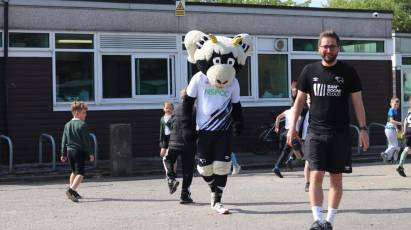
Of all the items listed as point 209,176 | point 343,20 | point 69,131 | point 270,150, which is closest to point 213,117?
point 209,176

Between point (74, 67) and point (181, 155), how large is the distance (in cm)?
738

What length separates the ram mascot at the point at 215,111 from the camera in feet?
29.8

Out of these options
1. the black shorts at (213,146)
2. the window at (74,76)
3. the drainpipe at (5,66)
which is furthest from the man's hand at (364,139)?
the window at (74,76)

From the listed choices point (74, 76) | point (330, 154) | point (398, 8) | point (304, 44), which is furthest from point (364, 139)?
point (398, 8)

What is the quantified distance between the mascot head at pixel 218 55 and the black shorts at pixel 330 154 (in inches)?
80.9

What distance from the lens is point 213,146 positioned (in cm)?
915

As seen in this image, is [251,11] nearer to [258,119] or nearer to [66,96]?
[258,119]

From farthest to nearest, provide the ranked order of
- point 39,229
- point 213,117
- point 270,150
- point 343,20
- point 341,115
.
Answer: point 343,20, point 270,150, point 213,117, point 39,229, point 341,115

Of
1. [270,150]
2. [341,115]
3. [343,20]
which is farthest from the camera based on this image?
[343,20]

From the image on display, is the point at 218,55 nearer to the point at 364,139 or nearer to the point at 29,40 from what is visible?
the point at 364,139

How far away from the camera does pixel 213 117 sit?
9070 millimetres

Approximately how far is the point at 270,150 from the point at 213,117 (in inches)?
386

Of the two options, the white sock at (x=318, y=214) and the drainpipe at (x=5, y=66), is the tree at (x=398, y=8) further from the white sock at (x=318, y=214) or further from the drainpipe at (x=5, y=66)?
the white sock at (x=318, y=214)

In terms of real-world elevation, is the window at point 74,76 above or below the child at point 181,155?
above
